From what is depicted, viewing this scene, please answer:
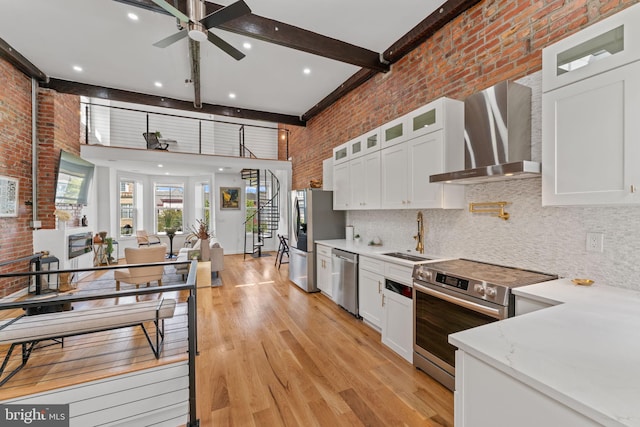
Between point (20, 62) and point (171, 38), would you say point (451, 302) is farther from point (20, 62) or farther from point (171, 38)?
point (20, 62)

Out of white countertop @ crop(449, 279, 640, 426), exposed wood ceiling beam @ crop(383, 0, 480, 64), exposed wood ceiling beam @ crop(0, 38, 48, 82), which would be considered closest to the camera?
white countertop @ crop(449, 279, 640, 426)

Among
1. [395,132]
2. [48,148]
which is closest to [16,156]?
[48,148]

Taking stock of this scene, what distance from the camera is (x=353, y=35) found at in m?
3.48

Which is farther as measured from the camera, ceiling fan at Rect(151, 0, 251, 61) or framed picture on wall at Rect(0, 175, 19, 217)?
framed picture on wall at Rect(0, 175, 19, 217)

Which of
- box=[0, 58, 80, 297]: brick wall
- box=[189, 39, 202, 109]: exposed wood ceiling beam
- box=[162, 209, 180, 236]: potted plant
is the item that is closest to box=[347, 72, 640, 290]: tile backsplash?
box=[189, 39, 202, 109]: exposed wood ceiling beam

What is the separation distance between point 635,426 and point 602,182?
1.40 metres

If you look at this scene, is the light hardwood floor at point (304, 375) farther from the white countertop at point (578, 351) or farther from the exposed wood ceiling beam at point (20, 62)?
the exposed wood ceiling beam at point (20, 62)

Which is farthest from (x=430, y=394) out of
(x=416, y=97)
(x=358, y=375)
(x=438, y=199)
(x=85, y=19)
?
(x=85, y=19)

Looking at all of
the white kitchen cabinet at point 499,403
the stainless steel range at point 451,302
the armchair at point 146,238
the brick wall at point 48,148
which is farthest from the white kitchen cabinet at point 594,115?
the armchair at point 146,238

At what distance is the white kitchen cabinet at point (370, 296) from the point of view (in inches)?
124

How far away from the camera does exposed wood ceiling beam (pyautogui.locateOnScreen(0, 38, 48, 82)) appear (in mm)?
3678

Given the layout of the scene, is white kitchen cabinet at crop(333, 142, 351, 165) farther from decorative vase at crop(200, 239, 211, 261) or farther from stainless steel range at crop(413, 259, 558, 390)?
decorative vase at crop(200, 239, 211, 261)

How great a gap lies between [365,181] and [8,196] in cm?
512

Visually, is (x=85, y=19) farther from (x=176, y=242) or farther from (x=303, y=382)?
(x=176, y=242)
